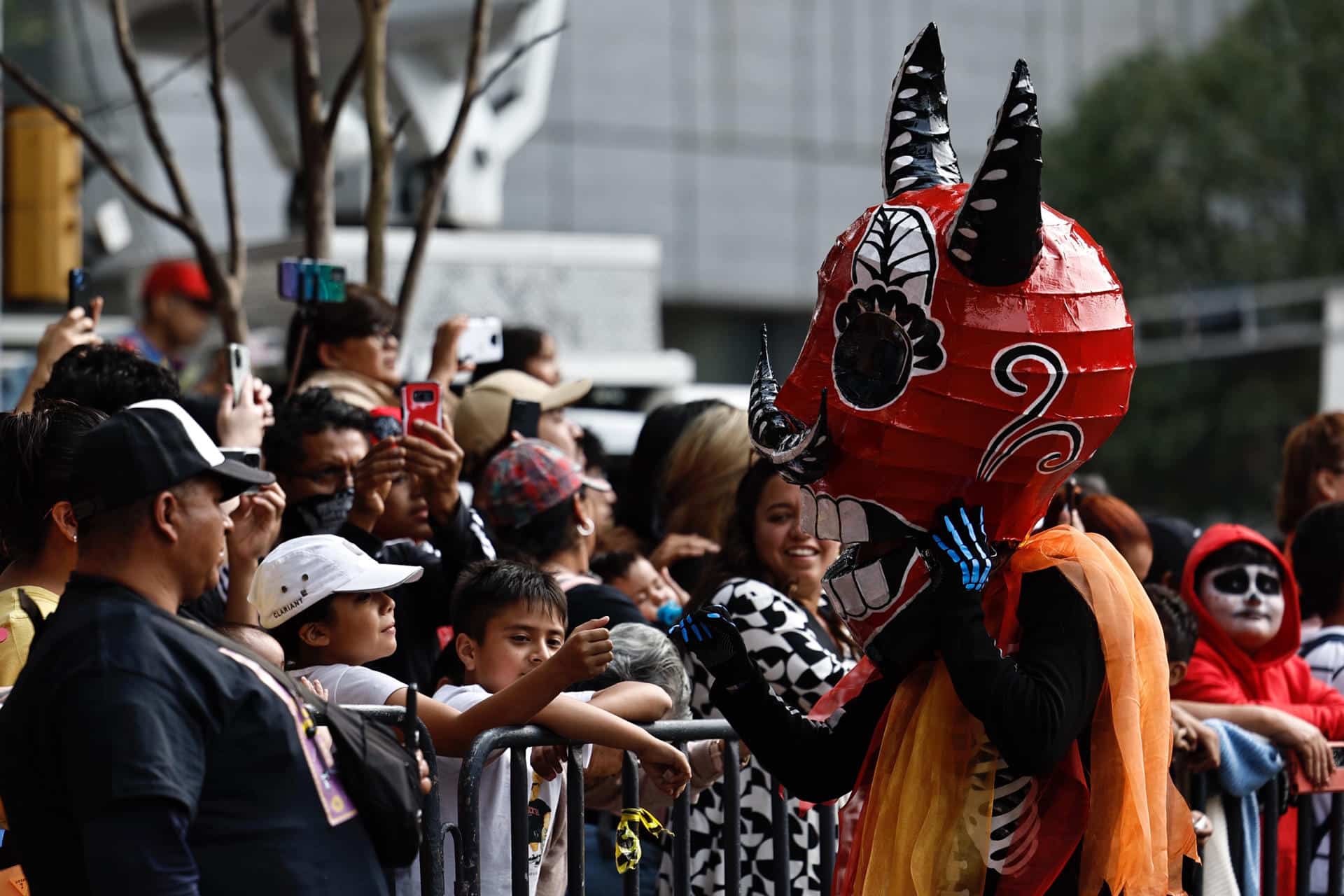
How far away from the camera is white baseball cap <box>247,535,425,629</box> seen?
4.14 metres

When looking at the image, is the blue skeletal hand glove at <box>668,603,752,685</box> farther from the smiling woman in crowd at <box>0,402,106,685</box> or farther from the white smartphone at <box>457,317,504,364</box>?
the white smartphone at <box>457,317,504,364</box>

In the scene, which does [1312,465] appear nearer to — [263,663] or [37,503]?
[37,503]

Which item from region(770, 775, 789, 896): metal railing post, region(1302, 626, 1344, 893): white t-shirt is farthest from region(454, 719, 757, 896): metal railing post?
region(1302, 626, 1344, 893): white t-shirt

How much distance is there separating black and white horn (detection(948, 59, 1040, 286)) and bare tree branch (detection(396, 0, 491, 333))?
12.8 ft

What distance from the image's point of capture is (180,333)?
8883 mm

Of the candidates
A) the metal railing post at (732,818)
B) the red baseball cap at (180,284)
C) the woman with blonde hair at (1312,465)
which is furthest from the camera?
the red baseball cap at (180,284)

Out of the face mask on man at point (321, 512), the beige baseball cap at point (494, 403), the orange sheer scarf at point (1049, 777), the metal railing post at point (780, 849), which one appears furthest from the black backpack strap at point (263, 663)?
the beige baseball cap at point (494, 403)

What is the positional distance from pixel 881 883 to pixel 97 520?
5.29 feet

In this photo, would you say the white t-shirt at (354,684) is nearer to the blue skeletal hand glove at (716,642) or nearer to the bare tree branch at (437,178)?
the blue skeletal hand glove at (716,642)

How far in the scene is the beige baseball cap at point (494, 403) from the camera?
612 cm

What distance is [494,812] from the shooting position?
427cm

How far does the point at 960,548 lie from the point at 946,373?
328 mm

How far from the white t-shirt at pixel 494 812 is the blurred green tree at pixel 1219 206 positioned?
2615cm

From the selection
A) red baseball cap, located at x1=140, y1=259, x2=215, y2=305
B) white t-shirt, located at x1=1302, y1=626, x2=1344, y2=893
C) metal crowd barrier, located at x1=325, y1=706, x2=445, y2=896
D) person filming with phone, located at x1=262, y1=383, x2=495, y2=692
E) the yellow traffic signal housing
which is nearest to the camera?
metal crowd barrier, located at x1=325, y1=706, x2=445, y2=896
